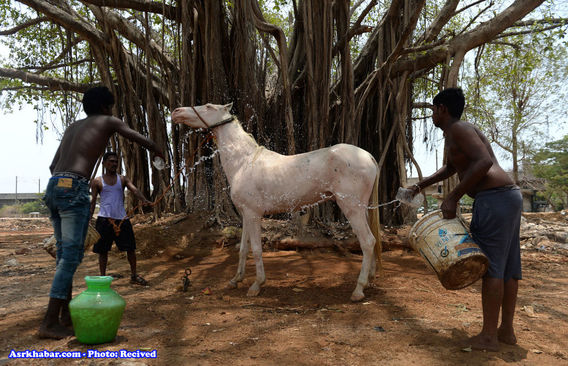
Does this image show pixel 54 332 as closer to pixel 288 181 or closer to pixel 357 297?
pixel 288 181

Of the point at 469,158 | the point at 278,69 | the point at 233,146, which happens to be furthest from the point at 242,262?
the point at 278,69

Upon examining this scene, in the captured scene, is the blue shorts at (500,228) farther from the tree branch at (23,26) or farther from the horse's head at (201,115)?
the tree branch at (23,26)

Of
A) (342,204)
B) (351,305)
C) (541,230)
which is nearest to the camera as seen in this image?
(351,305)

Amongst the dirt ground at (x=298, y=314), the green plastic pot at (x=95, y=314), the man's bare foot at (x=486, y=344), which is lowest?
the dirt ground at (x=298, y=314)

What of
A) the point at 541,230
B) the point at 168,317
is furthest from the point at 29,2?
the point at 541,230

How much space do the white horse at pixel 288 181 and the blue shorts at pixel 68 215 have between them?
1.60 metres

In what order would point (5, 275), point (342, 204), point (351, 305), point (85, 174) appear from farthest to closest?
point (5, 275), point (342, 204), point (351, 305), point (85, 174)

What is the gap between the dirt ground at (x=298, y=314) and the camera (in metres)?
2.47

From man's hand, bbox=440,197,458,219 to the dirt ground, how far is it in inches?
33.7

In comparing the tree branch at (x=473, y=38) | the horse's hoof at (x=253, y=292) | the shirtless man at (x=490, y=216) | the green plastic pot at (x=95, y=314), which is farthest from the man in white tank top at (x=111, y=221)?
the tree branch at (x=473, y=38)

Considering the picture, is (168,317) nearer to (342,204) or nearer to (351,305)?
(351,305)

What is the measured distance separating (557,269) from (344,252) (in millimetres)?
3018

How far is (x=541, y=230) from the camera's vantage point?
8914mm

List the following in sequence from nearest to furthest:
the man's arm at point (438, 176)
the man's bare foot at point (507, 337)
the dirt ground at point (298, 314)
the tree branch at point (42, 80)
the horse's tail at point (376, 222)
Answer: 1. the dirt ground at point (298, 314)
2. the man's bare foot at point (507, 337)
3. the man's arm at point (438, 176)
4. the horse's tail at point (376, 222)
5. the tree branch at point (42, 80)
